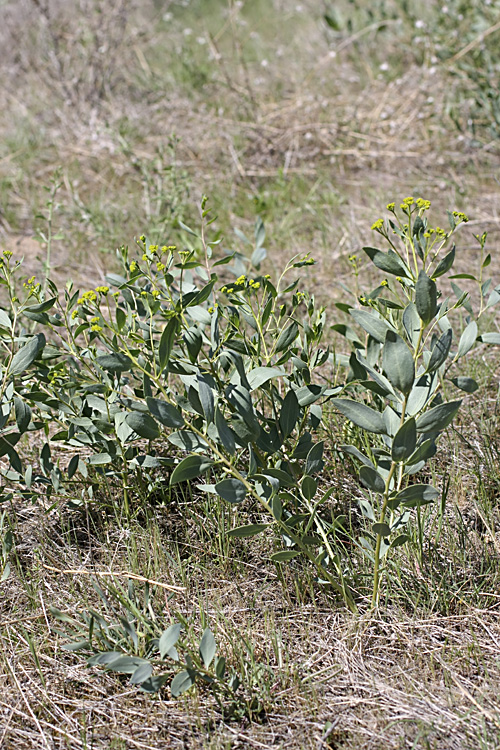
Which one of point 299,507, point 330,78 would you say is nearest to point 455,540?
point 299,507

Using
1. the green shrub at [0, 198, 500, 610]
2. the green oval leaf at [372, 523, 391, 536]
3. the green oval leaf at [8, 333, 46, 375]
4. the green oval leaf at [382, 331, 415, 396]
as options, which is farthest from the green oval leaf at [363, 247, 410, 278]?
the green oval leaf at [8, 333, 46, 375]

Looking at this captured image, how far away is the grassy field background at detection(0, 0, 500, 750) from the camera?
1.46m

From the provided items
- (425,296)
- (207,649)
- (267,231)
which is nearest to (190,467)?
(207,649)

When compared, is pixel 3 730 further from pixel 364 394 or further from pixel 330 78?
pixel 330 78

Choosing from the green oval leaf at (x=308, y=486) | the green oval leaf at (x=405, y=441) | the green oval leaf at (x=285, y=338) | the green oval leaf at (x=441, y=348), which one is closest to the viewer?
the green oval leaf at (x=405, y=441)

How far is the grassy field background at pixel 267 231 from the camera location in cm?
146

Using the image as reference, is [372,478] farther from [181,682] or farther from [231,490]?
[181,682]

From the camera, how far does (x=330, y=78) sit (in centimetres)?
534

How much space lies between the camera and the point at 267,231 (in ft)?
11.7

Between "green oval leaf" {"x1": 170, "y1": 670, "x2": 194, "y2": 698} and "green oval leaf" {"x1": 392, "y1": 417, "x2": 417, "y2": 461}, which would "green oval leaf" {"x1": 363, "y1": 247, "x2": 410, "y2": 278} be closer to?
"green oval leaf" {"x1": 392, "y1": 417, "x2": 417, "y2": 461}

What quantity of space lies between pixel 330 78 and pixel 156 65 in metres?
1.92

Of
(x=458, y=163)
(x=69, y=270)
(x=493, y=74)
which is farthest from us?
(x=493, y=74)

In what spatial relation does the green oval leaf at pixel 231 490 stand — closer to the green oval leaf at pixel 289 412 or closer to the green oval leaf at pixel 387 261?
the green oval leaf at pixel 289 412

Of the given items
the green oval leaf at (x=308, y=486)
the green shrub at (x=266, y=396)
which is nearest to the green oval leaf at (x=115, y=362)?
the green shrub at (x=266, y=396)
